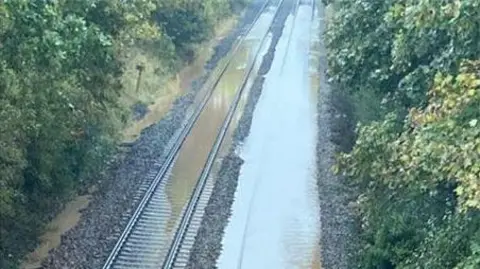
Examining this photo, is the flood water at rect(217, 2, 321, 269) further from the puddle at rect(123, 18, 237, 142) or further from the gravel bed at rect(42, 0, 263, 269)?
the puddle at rect(123, 18, 237, 142)

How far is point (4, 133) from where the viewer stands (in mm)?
15664

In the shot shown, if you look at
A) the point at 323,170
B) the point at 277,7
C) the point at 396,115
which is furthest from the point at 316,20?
the point at 396,115

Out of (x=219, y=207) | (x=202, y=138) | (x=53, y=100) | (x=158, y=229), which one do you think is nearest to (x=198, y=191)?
(x=219, y=207)

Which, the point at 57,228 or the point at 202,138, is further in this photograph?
the point at 202,138

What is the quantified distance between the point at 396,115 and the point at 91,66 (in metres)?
9.58

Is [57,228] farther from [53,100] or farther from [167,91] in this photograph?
[167,91]

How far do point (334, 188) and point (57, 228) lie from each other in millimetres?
8725

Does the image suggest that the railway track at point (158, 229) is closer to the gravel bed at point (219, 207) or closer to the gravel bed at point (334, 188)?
the gravel bed at point (219, 207)

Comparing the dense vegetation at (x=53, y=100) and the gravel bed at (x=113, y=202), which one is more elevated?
the dense vegetation at (x=53, y=100)

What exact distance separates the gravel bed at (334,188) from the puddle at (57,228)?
6.82 metres

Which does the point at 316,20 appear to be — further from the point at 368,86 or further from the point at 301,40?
the point at 368,86

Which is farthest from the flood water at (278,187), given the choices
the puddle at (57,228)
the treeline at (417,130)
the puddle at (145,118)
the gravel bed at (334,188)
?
the puddle at (57,228)

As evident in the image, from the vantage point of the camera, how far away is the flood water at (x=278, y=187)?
2044 centimetres

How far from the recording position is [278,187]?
25.7 m
